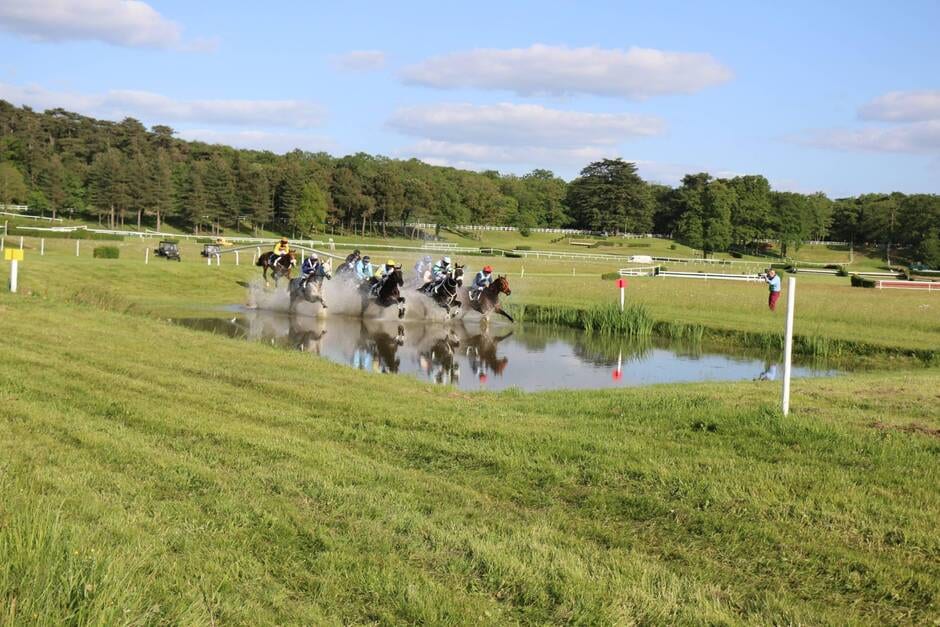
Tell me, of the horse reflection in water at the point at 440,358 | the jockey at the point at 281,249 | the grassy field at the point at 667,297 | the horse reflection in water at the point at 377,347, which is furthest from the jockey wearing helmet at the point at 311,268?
the horse reflection in water at the point at 440,358

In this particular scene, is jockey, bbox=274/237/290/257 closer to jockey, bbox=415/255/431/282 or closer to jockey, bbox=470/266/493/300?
jockey, bbox=415/255/431/282

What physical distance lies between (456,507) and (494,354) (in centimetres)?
1513

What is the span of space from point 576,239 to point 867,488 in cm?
12471

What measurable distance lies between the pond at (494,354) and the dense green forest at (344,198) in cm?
7264

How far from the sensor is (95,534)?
17.3 ft

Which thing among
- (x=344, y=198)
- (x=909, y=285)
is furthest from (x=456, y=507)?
(x=344, y=198)

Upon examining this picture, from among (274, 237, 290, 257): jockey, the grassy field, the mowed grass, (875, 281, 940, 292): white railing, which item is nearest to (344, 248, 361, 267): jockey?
(274, 237, 290, 257): jockey

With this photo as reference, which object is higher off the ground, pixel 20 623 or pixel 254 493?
pixel 20 623

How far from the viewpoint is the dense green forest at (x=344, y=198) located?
96.0 metres

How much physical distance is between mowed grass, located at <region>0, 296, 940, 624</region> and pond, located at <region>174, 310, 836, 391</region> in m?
6.41

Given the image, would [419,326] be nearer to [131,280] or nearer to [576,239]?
[131,280]

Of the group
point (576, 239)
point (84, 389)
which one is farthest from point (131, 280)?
point (576, 239)

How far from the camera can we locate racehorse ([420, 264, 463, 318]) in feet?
97.6

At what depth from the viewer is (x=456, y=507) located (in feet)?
22.7
